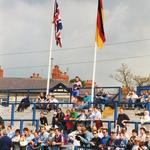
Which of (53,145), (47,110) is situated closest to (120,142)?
(53,145)

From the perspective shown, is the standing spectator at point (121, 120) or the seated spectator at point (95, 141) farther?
the standing spectator at point (121, 120)

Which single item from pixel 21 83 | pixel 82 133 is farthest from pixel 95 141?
pixel 21 83

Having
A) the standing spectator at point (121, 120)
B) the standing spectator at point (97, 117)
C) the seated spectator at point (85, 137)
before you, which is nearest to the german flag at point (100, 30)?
the standing spectator at point (97, 117)

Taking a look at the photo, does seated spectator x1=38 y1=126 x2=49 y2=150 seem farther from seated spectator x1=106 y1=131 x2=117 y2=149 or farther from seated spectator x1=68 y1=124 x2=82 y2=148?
seated spectator x1=106 y1=131 x2=117 y2=149

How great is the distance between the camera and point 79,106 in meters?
26.5

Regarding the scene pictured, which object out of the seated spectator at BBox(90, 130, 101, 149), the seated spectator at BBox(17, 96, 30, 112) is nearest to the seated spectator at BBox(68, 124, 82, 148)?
the seated spectator at BBox(90, 130, 101, 149)

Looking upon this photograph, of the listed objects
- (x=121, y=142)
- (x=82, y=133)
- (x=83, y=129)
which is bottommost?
(x=121, y=142)

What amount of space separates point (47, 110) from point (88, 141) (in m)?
8.36

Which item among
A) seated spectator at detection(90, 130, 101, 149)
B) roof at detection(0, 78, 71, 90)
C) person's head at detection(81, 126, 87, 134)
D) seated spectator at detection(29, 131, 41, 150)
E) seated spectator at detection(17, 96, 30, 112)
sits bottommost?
seated spectator at detection(29, 131, 41, 150)

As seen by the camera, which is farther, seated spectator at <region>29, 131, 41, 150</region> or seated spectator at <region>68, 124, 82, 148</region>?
seated spectator at <region>29, 131, 41, 150</region>

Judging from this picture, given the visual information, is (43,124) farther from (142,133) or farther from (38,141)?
(142,133)

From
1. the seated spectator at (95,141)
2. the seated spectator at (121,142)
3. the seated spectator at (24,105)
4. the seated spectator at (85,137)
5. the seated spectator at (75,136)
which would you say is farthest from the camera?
the seated spectator at (24,105)

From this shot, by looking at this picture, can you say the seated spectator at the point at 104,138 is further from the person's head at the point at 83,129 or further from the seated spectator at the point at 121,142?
the person's head at the point at 83,129

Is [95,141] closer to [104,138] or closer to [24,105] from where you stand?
[104,138]
